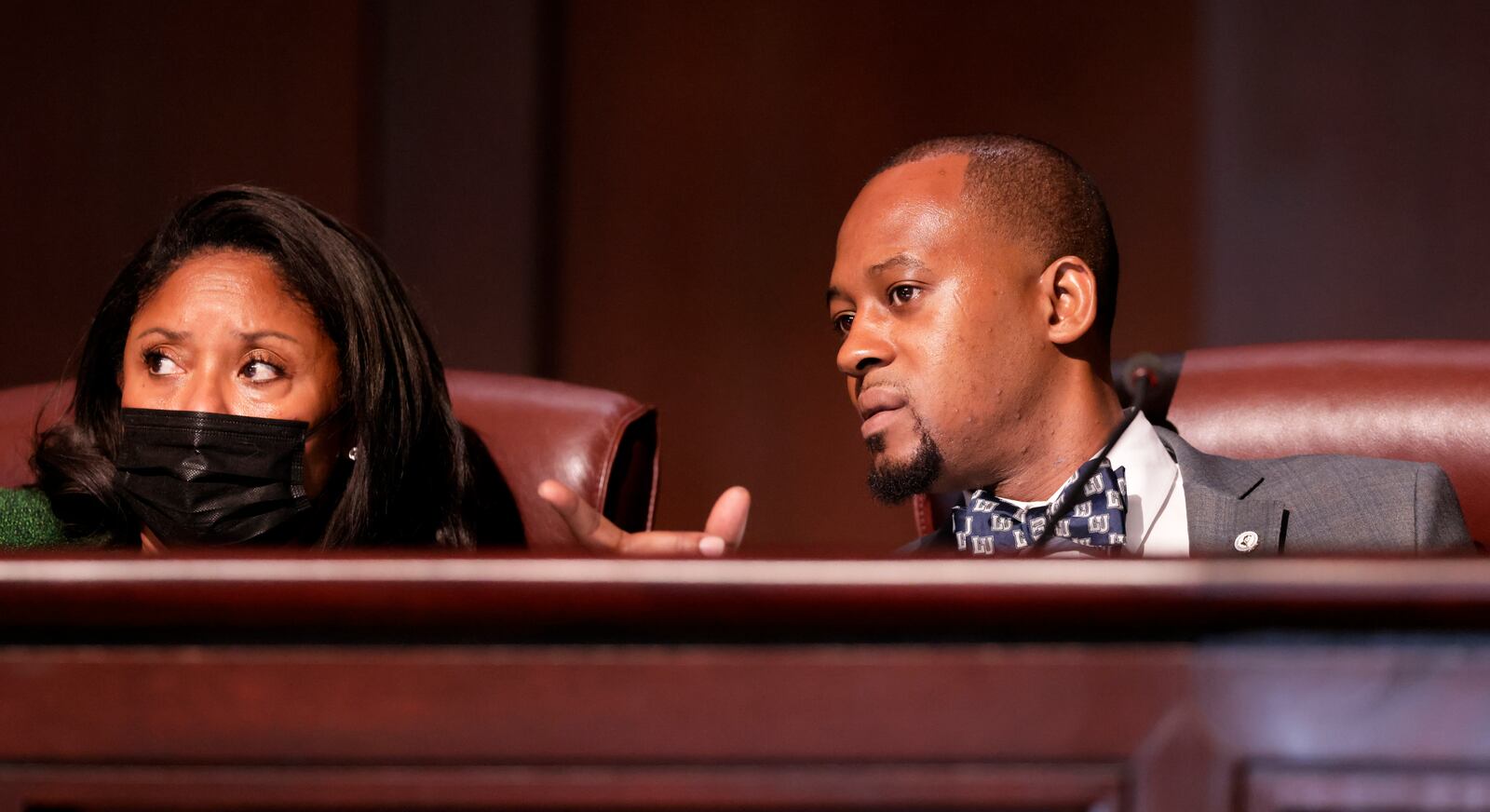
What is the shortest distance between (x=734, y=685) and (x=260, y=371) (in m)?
1.07

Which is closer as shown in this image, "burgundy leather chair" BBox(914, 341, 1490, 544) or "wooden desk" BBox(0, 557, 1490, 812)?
"wooden desk" BBox(0, 557, 1490, 812)

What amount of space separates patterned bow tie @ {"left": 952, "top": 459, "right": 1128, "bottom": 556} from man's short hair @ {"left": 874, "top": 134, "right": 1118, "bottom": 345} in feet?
0.80

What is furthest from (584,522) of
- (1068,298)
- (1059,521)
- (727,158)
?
(727,158)

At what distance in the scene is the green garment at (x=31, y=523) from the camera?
4.86ft

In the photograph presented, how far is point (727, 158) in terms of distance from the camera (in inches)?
104

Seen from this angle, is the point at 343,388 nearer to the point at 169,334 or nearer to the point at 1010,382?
the point at 169,334

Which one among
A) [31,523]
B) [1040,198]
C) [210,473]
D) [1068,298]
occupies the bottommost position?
[31,523]

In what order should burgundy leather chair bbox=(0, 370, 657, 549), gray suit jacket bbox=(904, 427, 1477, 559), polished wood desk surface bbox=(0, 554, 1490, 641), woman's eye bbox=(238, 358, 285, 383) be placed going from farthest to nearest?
burgundy leather chair bbox=(0, 370, 657, 549) < woman's eye bbox=(238, 358, 285, 383) < gray suit jacket bbox=(904, 427, 1477, 559) < polished wood desk surface bbox=(0, 554, 1490, 641)

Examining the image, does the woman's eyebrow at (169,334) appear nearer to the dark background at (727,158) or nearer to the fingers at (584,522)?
the fingers at (584,522)

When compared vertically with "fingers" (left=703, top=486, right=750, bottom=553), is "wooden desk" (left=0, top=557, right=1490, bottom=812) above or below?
above

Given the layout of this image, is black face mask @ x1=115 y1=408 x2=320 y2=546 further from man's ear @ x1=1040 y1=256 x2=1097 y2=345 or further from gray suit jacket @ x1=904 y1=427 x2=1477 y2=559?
gray suit jacket @ x1=904 y1=427 x2=1477 y2=559

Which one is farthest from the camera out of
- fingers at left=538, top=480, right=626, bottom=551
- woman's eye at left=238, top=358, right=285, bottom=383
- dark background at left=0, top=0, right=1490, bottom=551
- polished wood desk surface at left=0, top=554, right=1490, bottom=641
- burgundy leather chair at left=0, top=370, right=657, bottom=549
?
dark background at left=0, top=0, right=1490, bottom=551

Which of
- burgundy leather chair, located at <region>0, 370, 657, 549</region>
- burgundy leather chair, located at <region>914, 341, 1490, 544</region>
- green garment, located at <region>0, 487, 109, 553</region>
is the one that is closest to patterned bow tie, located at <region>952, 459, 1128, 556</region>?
burgundy leather chair, located at <region>914, 341, 1490, 544</region>

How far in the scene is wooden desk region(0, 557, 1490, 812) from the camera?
1.78ft
